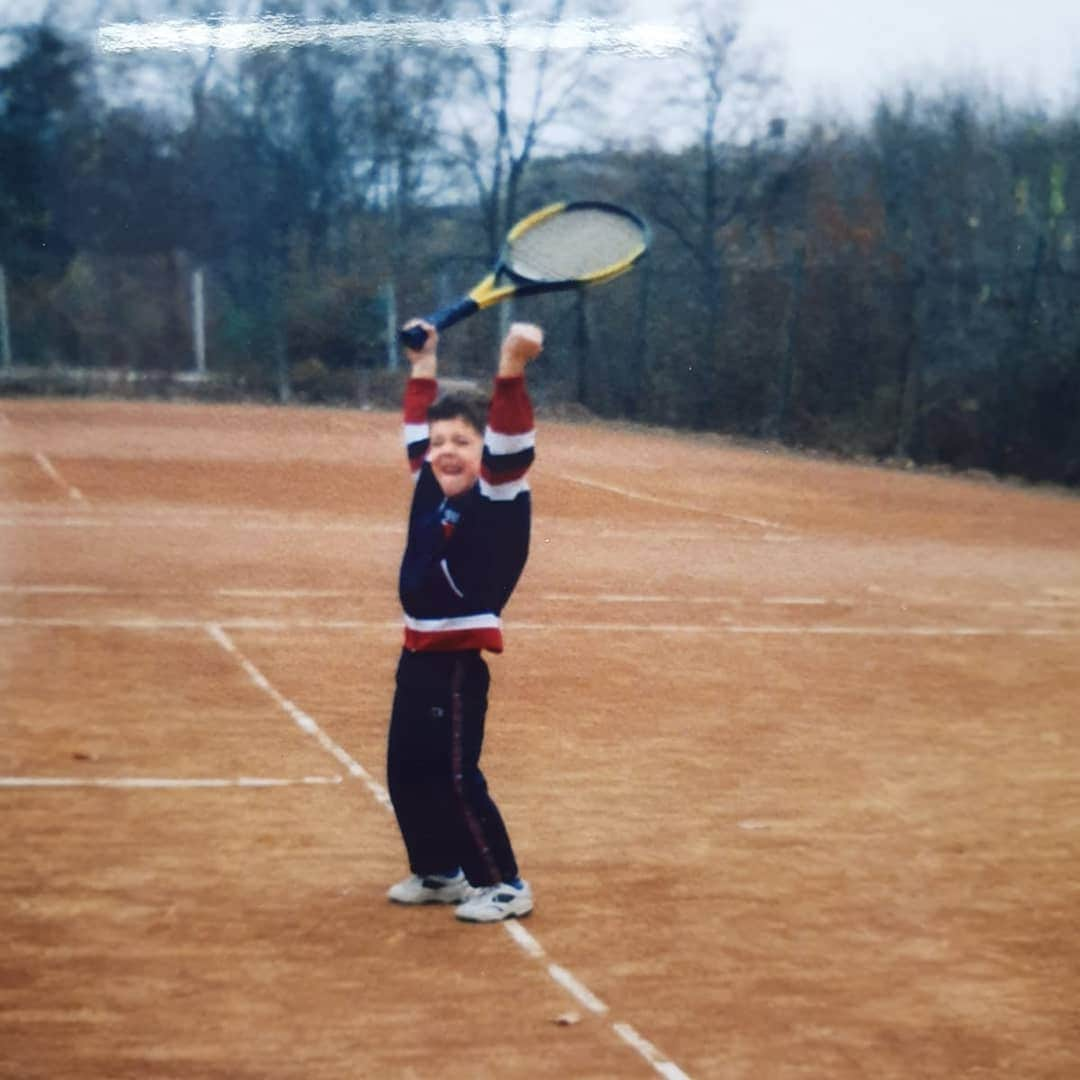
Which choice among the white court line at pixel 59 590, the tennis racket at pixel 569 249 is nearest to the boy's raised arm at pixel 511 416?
the tennis racket at pixel 569 249

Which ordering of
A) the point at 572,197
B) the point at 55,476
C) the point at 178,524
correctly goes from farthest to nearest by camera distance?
the point at 572,197 < the point at 55,476 < the point at 178,524

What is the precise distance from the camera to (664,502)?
15.7 metres

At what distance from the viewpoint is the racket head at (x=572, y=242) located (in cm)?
501

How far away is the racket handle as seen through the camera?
14.3 ft

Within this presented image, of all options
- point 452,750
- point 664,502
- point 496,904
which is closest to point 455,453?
point 452,750

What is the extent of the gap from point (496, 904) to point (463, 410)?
120 centimetres

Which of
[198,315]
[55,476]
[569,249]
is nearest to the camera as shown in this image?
[569,249]

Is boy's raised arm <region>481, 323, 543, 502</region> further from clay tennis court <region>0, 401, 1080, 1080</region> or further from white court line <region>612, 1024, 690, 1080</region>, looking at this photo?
white court line <region>612, 1024, 690, 1080</region>

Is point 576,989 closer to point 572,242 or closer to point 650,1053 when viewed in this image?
point 650,1053

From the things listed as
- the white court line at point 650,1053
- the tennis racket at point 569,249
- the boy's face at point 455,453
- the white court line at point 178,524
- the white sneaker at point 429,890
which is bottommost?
the white court line at point 650,1053

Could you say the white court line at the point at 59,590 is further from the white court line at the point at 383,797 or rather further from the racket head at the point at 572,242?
the racket head at the point at 572,242

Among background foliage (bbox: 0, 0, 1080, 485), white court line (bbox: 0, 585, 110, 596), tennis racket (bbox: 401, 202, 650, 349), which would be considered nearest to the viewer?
tennis racket (bbox: 401, 202, 650, 349)

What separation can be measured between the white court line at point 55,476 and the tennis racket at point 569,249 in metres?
9.82

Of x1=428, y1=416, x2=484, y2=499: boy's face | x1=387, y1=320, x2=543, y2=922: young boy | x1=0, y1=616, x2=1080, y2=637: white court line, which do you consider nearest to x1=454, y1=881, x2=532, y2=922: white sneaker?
x1=387, y1=320, x2=543, y2=922: young boy
